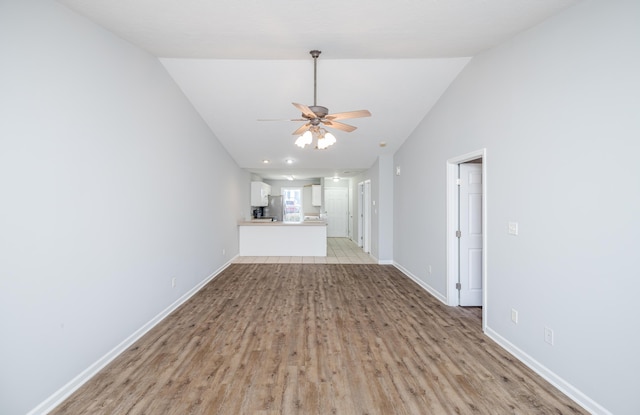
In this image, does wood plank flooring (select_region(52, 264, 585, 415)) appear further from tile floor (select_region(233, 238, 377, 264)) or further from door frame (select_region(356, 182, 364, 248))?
door frame (select_region(356, 182, 364, 248))

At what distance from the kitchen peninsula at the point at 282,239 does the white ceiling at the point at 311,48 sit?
258 cm

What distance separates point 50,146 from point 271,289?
3.42 meters

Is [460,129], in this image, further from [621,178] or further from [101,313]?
[101,313]

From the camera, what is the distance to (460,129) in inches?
145

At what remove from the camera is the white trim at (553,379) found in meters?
1.98

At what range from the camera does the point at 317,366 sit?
8.26 feet

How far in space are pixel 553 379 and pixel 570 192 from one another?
4.80 feet

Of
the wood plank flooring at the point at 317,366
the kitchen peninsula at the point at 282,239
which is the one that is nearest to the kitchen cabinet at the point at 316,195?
the kitchen peninsula at the point at 282,239

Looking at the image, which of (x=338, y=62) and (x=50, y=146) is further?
(x=338, y=62)

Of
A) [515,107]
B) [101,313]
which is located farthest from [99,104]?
[515,107]

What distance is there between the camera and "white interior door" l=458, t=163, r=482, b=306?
392cm

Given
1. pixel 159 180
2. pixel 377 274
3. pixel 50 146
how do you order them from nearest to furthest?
1. pixel 50 146
2. pixel 159 180
3. pixel 377 274

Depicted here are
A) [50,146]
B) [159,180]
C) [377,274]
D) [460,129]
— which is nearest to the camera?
[50,146]

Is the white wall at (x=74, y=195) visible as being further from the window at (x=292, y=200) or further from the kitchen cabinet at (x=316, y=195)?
the window at (x=292, y=200)
